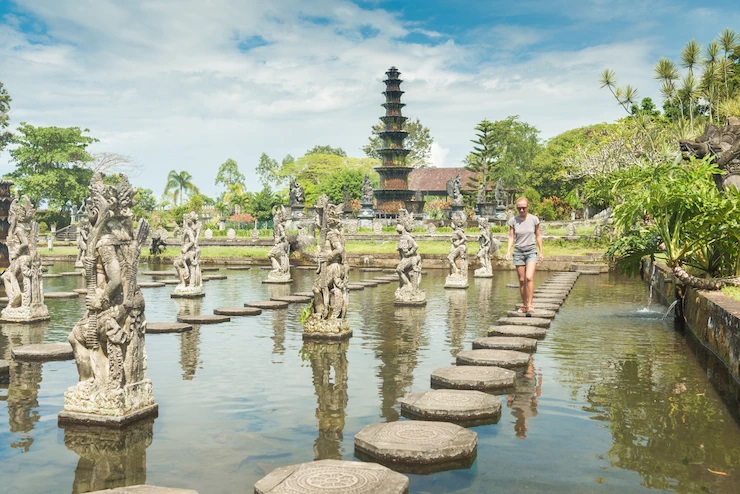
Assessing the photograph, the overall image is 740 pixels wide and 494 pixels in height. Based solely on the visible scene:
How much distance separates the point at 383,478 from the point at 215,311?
366 inches

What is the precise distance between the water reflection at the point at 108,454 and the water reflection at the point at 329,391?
1.23m

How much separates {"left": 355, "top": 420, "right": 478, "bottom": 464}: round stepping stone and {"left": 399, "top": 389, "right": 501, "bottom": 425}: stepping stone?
422 mm

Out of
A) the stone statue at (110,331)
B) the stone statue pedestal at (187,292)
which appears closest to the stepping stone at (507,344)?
the stone statue at (110,331)

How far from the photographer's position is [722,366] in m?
7.93

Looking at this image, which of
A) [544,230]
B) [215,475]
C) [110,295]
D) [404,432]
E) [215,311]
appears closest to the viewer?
[215,475]

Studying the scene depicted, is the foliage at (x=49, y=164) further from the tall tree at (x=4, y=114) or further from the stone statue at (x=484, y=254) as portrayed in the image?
the stone statue at (x=484, y=254)

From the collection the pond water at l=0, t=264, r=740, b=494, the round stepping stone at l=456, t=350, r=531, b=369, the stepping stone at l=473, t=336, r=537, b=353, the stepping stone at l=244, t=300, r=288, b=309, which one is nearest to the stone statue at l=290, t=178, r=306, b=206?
the stepping stone at l=244, t=300, r=288, b=309

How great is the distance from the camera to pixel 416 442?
4.96 meters

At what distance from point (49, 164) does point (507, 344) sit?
189ft

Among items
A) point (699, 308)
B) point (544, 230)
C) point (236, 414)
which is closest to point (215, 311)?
point (236, 414)

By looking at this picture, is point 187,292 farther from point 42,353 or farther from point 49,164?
point 49,164

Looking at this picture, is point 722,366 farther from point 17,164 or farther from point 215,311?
point 17,164

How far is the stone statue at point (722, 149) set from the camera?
38.3ft

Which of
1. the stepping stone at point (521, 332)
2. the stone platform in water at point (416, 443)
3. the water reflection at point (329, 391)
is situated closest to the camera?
the stone platform in water at point (416, 443)
